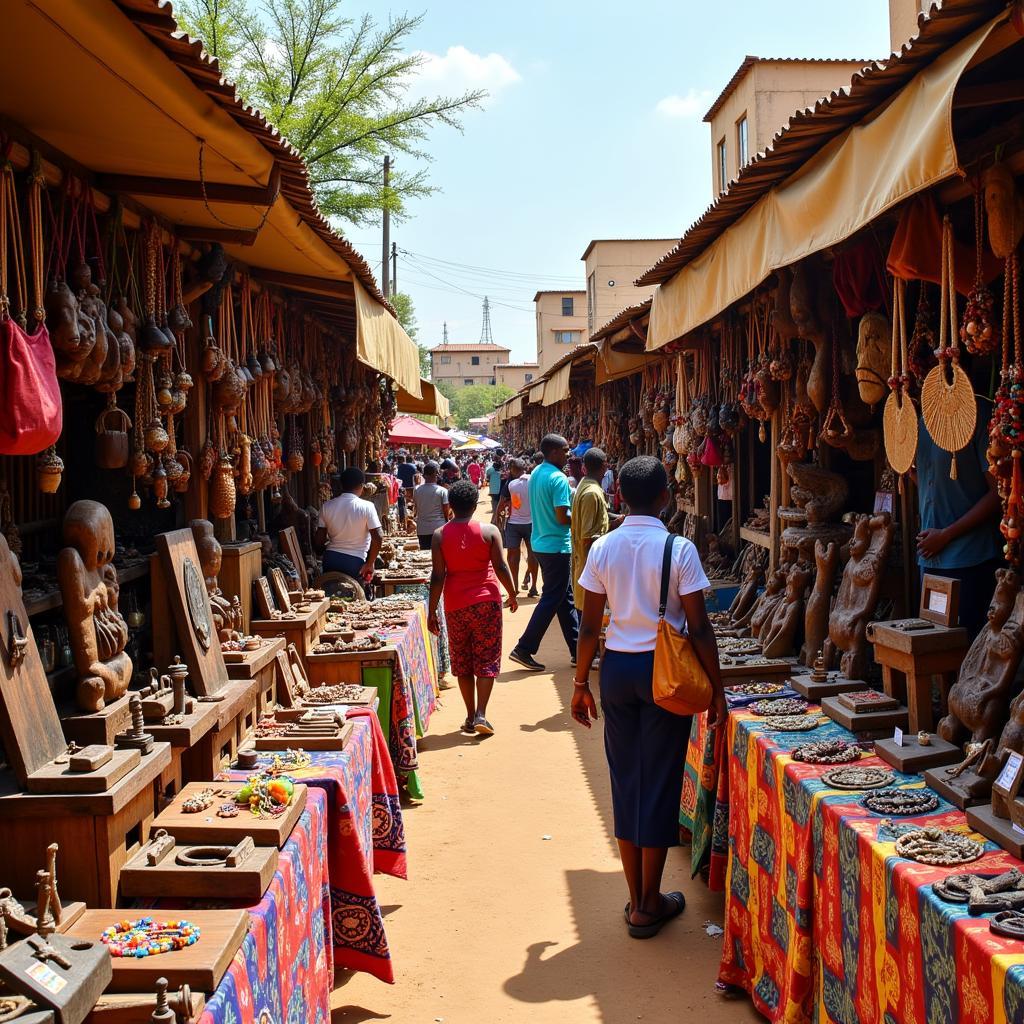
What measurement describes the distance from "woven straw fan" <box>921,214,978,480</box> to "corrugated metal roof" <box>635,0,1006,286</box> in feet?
1.62

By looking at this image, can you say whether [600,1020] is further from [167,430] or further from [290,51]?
[290,51]

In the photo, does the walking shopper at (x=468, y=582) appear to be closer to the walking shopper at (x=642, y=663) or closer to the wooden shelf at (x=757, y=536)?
the wooden shelf at (x=757, y=536)

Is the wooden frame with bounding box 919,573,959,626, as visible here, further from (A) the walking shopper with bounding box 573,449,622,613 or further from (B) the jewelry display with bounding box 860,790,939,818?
(A) the walking shopper with bounding box 573,449,622,613

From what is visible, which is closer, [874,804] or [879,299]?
[874,804]

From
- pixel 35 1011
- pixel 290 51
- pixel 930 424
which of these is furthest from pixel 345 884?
pixel 290 51

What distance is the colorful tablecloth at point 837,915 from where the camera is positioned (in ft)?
6.39

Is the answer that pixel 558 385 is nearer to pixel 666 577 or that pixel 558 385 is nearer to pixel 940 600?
pixel 666 577

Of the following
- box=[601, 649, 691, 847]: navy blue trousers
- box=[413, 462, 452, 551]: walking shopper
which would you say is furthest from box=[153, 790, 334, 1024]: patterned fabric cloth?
box=[413, 462, 452, 551]: walking shopper

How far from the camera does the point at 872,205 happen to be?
2832 millimetres

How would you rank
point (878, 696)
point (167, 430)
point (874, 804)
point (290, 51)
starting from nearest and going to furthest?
point (874, 804)
point (878, 696)
point (167, 430)
point (290, 51)

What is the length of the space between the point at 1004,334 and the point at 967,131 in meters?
0.80

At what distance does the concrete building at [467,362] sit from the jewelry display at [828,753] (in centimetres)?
7654

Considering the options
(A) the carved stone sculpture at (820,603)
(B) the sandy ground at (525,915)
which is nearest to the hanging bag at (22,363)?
(B) the sandy ground at (525,915)

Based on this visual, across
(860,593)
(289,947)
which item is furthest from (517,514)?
(289,947)
